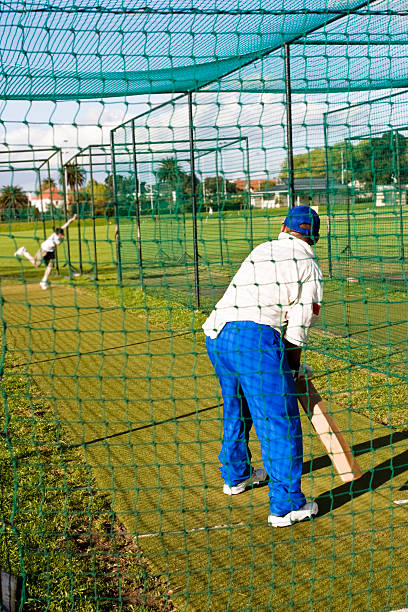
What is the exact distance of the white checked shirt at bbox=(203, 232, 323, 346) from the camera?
10.6 ft

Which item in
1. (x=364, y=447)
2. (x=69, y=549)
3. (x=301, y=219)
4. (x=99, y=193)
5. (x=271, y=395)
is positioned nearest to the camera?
(x=69, y=549)

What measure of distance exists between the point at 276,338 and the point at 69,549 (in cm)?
138

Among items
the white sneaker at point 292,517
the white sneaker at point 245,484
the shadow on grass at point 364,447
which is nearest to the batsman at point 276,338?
the white sneaker at point 292,517

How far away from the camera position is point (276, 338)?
327 cm

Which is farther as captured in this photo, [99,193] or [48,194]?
[99,193]

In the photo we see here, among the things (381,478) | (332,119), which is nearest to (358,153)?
(332,119)

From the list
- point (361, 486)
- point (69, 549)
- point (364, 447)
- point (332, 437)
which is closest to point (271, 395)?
point (332, 437)

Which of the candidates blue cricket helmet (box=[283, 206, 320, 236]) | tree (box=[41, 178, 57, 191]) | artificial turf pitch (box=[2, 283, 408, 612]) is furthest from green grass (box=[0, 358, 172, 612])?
blue cricket helmet (box=[283, 206, 320, 236])

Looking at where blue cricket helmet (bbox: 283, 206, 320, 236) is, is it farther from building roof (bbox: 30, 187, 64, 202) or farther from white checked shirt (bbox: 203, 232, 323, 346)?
building roof (bbox: 30, 187, 64, 202)

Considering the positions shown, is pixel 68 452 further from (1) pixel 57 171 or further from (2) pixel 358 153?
(2) pixel 358 153

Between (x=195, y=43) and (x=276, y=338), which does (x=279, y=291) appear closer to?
(x=276, y=338)

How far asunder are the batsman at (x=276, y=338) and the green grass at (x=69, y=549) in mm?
795

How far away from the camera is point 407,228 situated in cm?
1161

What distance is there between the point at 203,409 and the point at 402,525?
2216 mm
